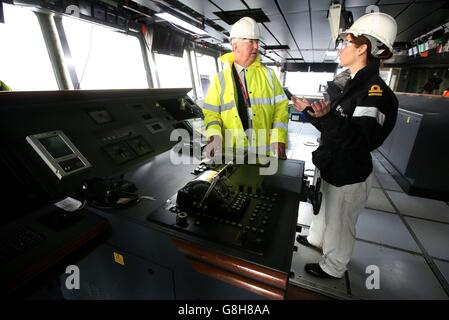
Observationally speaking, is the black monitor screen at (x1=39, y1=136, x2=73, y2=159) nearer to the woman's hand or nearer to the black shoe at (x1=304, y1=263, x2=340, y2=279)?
the woman's hand

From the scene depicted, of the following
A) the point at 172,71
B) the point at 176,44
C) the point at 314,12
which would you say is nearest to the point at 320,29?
the point at 314,12

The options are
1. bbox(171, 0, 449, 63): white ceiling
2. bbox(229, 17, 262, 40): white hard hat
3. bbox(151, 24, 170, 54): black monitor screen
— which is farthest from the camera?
bbox(151, 24, 170, 54): black monitor screen

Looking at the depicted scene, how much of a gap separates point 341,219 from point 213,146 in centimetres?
96

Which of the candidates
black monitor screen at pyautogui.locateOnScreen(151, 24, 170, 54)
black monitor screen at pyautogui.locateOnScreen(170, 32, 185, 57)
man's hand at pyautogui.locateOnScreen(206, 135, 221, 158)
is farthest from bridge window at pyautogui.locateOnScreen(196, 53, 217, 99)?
man's hand at pyautogui.locateOnScreen(206, 135, 221, 158)

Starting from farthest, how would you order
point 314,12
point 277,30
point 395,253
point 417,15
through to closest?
point 277,30 → point 417,15 → point 314,12 → point 395,253

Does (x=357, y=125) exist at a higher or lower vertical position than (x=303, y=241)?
higher

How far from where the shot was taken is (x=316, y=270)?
5.66ft

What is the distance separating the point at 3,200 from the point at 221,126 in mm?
1283

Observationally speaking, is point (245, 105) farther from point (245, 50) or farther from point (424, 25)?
point (424, 25)

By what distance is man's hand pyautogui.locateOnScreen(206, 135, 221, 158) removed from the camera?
5.07 feet

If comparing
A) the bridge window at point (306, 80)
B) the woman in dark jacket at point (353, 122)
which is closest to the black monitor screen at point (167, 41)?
the woman in dark jacket at point (353, 122)

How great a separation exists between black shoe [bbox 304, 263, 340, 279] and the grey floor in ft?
0.12

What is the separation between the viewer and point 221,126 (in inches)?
69.9

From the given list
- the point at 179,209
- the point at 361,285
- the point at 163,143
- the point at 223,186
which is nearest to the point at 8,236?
the point at 179,209
